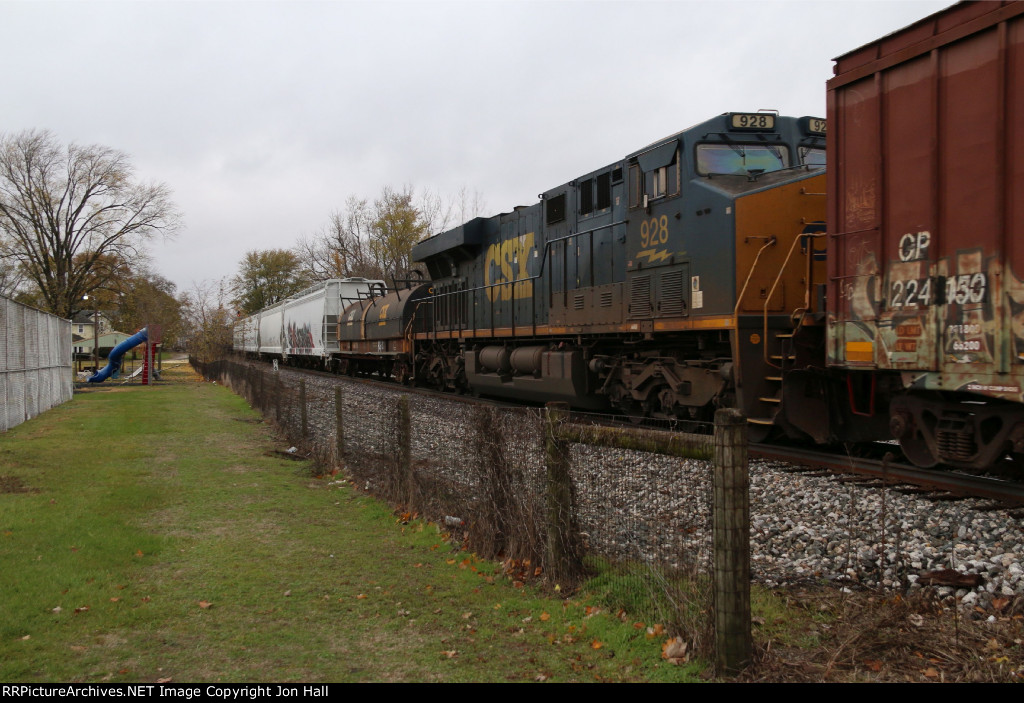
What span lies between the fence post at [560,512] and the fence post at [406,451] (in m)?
2.54

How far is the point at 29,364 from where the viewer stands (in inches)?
631

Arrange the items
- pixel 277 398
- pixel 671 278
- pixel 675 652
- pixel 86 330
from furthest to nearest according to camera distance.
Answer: pixel 86 330 → pixel 277 398 → pixel 671 278 → pixel 675 652

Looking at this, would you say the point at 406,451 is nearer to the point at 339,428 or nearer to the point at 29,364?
the point at 339,428

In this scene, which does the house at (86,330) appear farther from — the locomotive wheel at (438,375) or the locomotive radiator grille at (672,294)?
the locomotive radiator grille at (672,294)

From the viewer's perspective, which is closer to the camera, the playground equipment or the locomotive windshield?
the locomotive windshield

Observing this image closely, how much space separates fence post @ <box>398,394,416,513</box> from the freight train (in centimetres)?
385

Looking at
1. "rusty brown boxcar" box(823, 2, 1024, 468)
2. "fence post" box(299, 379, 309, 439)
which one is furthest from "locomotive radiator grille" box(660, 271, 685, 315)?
"fence post" box(299, 379, 309, 439)

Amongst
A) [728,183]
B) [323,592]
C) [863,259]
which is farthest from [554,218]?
[323,592]

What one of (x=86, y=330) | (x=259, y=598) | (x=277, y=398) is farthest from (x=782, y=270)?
(x=86, y=330)

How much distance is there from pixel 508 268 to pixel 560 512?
11.5m

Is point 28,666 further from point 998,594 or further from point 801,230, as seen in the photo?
point 801,230

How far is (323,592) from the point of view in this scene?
195 inches

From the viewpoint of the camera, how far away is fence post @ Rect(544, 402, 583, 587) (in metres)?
4.81

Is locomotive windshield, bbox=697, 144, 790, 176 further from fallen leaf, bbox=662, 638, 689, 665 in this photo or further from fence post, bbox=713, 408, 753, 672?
fallen leaf, bbox=662, 638, 689, 665
